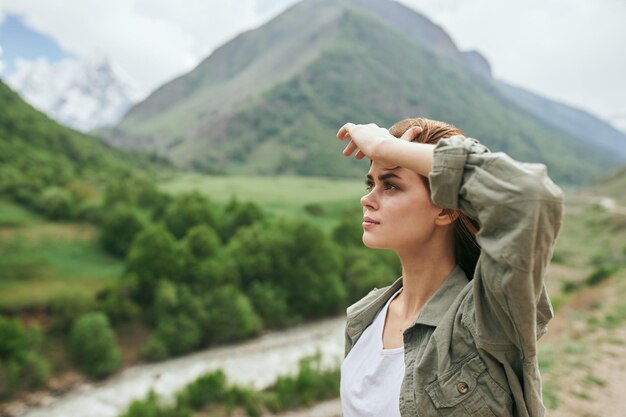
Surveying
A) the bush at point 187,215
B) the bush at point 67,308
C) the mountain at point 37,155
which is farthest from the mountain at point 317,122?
the bush at point 67,308

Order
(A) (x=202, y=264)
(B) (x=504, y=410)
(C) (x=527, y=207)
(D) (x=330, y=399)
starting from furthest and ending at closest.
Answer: (A) (x=202, y=264)
(D) (x=330, y=399)
(B) (x=504, y=410)
(C) (x=527, y=207)

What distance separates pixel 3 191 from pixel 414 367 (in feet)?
168

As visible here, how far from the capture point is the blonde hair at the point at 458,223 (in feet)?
7.59

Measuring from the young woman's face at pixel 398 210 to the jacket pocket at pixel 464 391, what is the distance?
26.5 inches

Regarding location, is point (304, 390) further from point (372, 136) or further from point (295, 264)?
point (295, 264)

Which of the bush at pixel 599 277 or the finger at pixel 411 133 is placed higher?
the finger at pixel 411 133

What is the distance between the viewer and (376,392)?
7.38 ft

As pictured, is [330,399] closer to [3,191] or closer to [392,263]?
[392,263]

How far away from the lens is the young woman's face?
223 centimetres

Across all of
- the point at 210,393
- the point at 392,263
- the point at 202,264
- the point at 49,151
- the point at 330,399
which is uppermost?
the point at 49,151

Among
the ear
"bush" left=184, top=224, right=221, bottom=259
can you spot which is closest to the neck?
the ear

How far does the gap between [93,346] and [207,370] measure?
27.3ft

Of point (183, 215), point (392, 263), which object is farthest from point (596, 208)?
point (183, 215)

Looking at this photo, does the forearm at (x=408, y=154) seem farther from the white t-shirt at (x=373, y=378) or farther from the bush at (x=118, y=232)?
the bush at (x=118, y=232)
